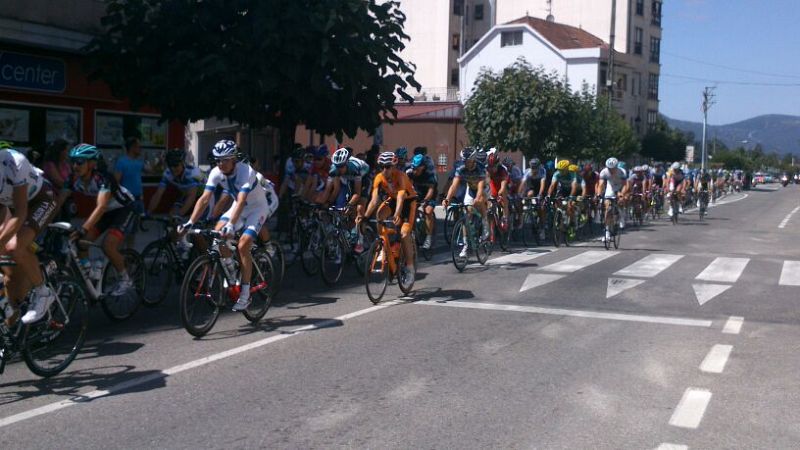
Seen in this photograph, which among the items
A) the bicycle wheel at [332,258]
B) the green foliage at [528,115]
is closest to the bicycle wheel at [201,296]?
the bicycle wheel at [332,258]

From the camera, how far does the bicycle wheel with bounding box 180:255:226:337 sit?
793 cm

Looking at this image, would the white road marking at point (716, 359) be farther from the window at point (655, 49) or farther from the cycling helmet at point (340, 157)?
the window at point (655, 49)

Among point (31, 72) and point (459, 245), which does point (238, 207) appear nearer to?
point (459, 245)

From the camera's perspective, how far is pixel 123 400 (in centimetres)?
608

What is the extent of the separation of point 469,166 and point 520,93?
19.1 metres

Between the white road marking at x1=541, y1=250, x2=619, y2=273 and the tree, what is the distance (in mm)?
4275

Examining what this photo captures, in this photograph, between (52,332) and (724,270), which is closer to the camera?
(52,332)

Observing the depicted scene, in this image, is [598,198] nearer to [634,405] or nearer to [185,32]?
[185,32]

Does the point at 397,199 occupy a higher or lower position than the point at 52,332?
higher

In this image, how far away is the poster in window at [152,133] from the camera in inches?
814

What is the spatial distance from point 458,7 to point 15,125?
50.6 metres

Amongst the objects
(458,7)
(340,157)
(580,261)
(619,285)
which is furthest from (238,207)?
(458,7)

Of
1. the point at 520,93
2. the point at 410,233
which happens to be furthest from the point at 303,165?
the point at 520,93

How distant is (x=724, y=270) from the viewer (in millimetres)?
14531
